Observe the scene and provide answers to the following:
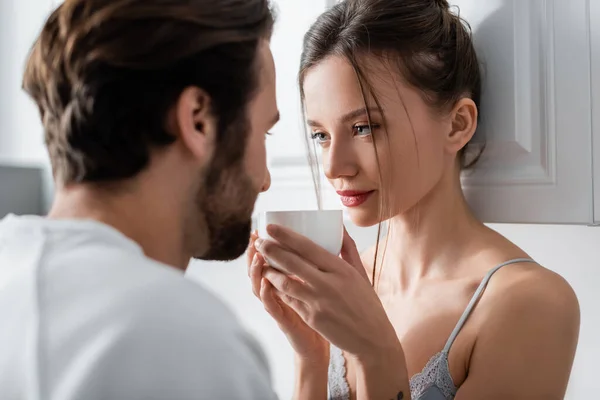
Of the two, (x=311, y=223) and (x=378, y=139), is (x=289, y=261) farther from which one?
(x=378, y=139)

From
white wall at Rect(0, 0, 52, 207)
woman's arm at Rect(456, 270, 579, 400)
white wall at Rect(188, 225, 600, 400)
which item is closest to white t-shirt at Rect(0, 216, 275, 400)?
woman's arm at Rect(456, 270, 579, 400)

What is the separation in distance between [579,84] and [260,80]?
0.45 meters

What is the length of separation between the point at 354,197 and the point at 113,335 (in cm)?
63

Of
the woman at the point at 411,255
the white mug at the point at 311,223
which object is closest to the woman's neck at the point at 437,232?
the woman at the point at 411,255

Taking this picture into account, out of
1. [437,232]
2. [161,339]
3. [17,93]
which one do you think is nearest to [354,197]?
[437,232]

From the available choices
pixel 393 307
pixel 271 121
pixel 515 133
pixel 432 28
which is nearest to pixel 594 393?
pixel 393 307

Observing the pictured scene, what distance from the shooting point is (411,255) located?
3.80 feet

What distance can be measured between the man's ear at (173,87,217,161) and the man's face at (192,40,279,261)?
24mm

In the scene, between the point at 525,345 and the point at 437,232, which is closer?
the point at 525,345

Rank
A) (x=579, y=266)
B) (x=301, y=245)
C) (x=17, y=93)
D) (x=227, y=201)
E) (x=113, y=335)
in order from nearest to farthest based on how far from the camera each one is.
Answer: (x=113, y=335), (x=227, y=201), (x=301, y=245), (x=579, y=266), (x=17, y=93)

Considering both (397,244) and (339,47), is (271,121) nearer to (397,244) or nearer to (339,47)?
(339,47)

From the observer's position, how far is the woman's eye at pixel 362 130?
1030 mm

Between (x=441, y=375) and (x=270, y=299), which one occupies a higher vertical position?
(x=270, y=299)

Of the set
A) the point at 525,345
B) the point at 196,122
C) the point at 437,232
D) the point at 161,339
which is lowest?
the point at 525,345
